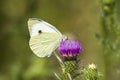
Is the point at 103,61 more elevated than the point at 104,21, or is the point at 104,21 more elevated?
the point at 104,21

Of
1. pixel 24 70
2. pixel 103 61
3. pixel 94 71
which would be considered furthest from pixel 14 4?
pixel 94 71

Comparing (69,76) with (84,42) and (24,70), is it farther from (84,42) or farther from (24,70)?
(84,42)

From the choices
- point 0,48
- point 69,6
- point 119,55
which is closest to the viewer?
point 119,55

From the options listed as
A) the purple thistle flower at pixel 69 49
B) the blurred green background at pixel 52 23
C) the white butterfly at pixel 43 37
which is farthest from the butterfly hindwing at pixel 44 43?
the blurred green background at pixel 52 23

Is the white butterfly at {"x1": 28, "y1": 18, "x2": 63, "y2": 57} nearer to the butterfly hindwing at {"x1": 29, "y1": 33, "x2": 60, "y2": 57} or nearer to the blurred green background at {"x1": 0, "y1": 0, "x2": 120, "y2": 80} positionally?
the butterfly hindwing at {"x1": 29, "y1": 33, "x2": 60, "y2": 57}

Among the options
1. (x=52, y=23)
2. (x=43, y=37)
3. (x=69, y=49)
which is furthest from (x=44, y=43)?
(x=52, y=23)

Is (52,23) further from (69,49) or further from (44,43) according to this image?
(69,49)

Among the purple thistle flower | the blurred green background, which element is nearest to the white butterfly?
the purple thistle flower
